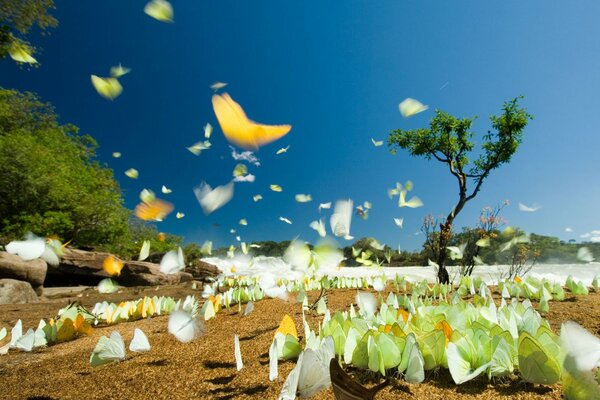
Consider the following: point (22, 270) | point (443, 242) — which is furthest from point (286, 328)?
point (22, 270)

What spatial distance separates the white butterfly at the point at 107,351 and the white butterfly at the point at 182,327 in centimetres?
49

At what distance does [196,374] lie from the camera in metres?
1.68

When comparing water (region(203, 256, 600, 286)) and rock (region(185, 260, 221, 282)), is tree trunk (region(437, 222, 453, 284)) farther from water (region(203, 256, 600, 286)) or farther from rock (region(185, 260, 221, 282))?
rock (region(185, 260, 221, 282))

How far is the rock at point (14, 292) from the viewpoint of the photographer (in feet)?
21.8

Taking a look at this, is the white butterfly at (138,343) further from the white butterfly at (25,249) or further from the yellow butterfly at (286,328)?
the white butterfly at (25,249)

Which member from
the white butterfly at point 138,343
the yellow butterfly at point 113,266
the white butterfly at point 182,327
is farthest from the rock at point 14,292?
the white butterfly at point 138,343

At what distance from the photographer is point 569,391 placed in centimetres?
111

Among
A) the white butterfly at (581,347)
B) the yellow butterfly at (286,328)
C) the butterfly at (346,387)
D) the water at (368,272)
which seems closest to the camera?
the butterfly at (346,387)

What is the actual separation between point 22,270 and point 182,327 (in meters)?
8.90

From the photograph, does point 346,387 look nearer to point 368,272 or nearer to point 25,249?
point 25,249

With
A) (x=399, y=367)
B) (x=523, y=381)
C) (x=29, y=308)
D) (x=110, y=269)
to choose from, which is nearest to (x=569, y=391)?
(x=523, y=381)

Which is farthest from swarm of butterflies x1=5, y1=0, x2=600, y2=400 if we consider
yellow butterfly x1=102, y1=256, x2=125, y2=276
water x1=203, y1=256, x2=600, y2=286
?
yellow butterfly x1=102, y1=256, x2=125, y2=276

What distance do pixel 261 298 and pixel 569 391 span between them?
3.75 meters

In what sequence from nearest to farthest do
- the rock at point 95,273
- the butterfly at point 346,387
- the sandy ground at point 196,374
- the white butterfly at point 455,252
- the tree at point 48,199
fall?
the butterfly at point 346,387
the sandy ground at point 196,374
the white butterfly at point 455,252
the rock at point 95,273
the tree at point 48,199
